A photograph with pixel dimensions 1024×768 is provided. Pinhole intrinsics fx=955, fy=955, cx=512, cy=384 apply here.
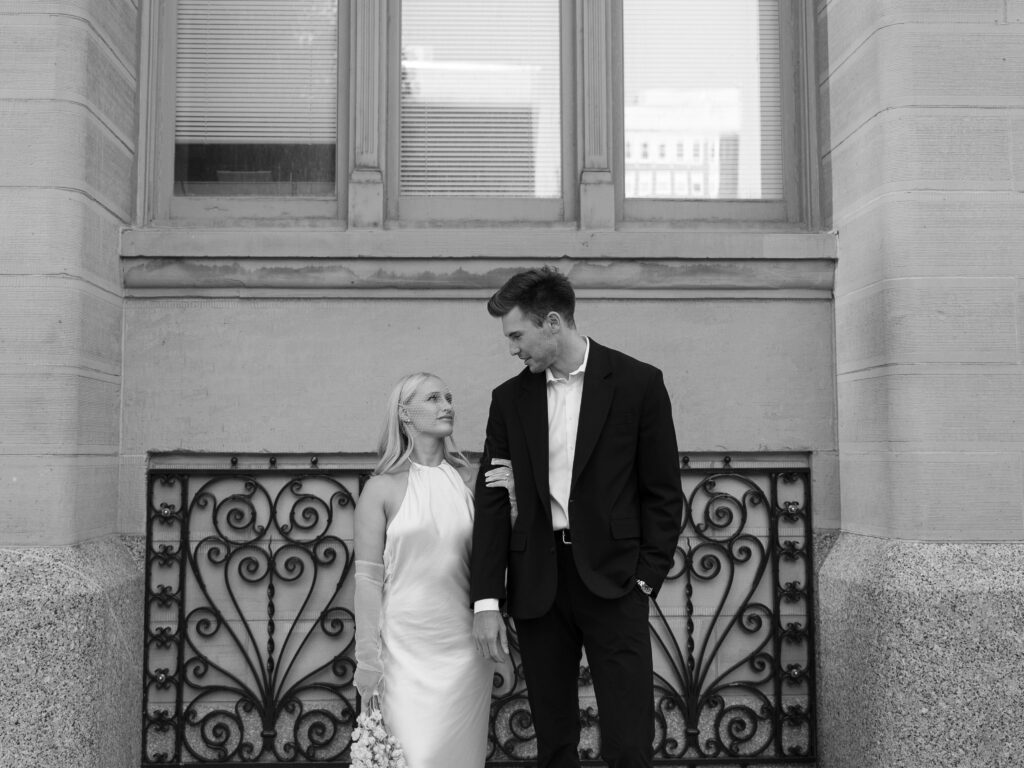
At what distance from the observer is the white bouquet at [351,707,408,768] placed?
346 cm

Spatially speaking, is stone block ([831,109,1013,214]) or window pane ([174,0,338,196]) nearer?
stone block ([831,109,1013,214])

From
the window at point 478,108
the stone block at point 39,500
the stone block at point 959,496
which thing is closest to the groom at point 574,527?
the stone block at point 959,496

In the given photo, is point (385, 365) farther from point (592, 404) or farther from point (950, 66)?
point (950, 66)

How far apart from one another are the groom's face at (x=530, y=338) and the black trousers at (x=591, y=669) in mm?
713

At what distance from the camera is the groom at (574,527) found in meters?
3.45

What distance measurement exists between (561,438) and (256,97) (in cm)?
278

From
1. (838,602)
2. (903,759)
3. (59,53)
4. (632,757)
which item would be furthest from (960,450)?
(59,53)

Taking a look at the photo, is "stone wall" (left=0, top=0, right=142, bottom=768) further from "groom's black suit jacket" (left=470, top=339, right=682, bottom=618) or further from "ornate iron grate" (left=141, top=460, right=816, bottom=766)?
"groom's black suit jacket" (left=470, top=339, right=682, bottom=618)

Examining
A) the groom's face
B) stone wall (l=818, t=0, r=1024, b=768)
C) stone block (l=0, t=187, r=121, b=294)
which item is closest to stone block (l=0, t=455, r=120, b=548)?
stone block (l=0, t=187, r=121, b=294)

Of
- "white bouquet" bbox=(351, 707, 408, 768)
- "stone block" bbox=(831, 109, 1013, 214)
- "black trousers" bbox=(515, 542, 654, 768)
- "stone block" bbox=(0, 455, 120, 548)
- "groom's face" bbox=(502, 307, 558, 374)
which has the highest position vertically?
"stone block" bbox=(831, 109, 1013, 214)

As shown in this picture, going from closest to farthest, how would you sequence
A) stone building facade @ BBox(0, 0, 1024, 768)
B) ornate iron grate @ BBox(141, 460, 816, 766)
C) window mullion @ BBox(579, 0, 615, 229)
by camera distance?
stone building facade @ BBox(0, 0, 1024, 768)
ornate iron grate @ BBox(141, 460, 816, 766)
window mullion @ BBox(579, 0, 615, 229)

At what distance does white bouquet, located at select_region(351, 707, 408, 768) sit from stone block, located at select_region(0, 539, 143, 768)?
134cm

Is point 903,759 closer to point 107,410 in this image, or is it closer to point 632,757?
point 632,757

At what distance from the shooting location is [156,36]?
16.4 feet
